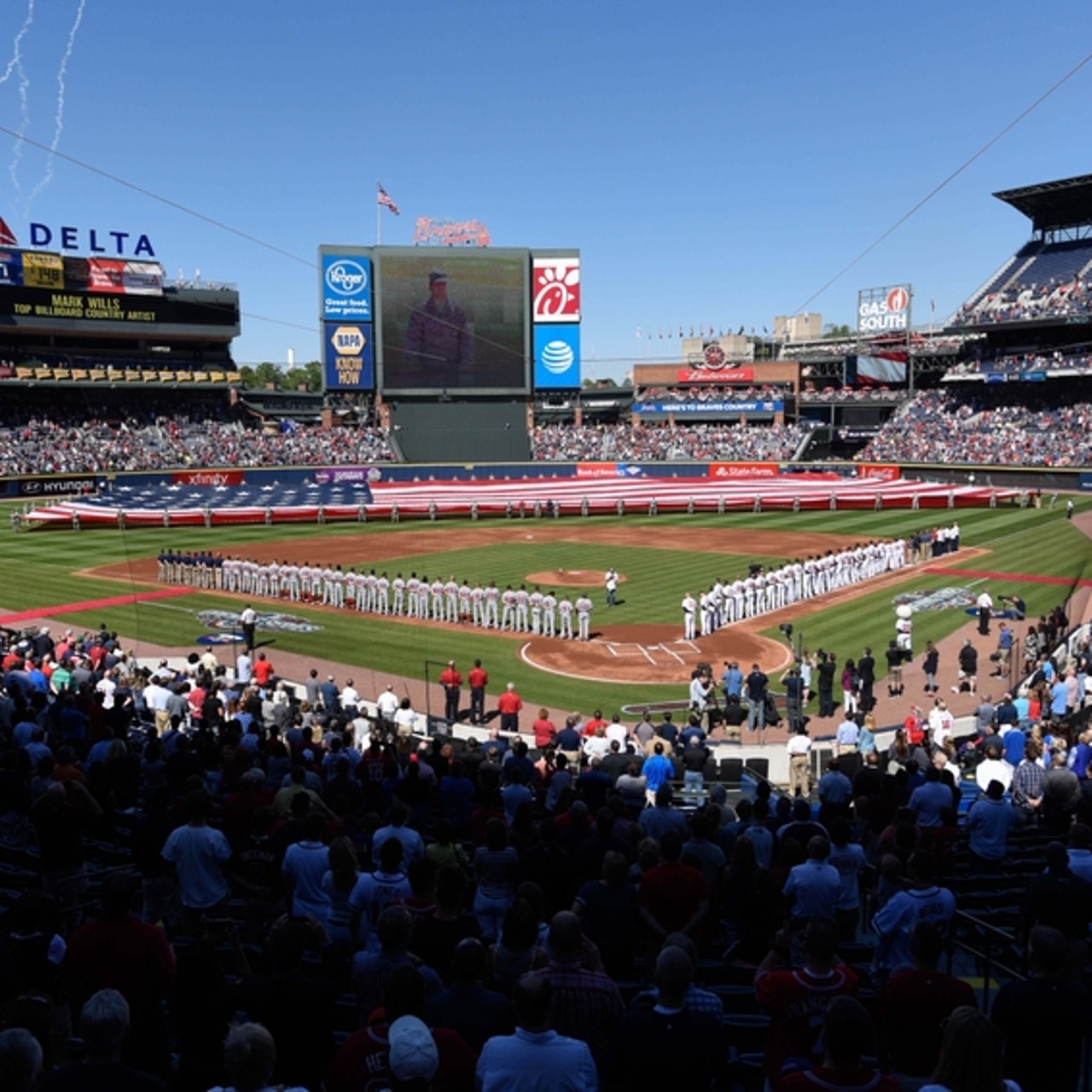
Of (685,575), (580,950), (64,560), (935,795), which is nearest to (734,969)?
(580,950)

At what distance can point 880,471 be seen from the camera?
72938mm

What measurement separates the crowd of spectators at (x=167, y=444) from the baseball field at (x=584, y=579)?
68.6 ft

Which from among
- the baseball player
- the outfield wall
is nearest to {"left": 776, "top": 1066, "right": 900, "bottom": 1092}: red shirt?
the baseball player

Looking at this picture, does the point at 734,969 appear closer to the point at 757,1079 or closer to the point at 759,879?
the point at 759,879

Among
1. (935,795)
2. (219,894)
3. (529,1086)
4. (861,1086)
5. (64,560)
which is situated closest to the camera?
(861,1086)

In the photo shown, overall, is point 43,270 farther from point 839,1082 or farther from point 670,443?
point 839,1082

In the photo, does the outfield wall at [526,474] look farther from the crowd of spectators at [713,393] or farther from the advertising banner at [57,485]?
the crowd of spectators at [713,393]

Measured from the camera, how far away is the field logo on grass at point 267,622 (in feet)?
92.7

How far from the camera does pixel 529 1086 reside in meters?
4.08

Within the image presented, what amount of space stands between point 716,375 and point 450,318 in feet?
88.7

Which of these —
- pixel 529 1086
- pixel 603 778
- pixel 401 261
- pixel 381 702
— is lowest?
pixel 381 702

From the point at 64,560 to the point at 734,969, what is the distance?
1590 inches

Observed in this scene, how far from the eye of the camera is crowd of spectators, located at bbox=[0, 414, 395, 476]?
69.0 m

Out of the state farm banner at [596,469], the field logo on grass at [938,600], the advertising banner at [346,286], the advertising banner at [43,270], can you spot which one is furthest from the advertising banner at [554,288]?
the field logo on grass at [938,600]
